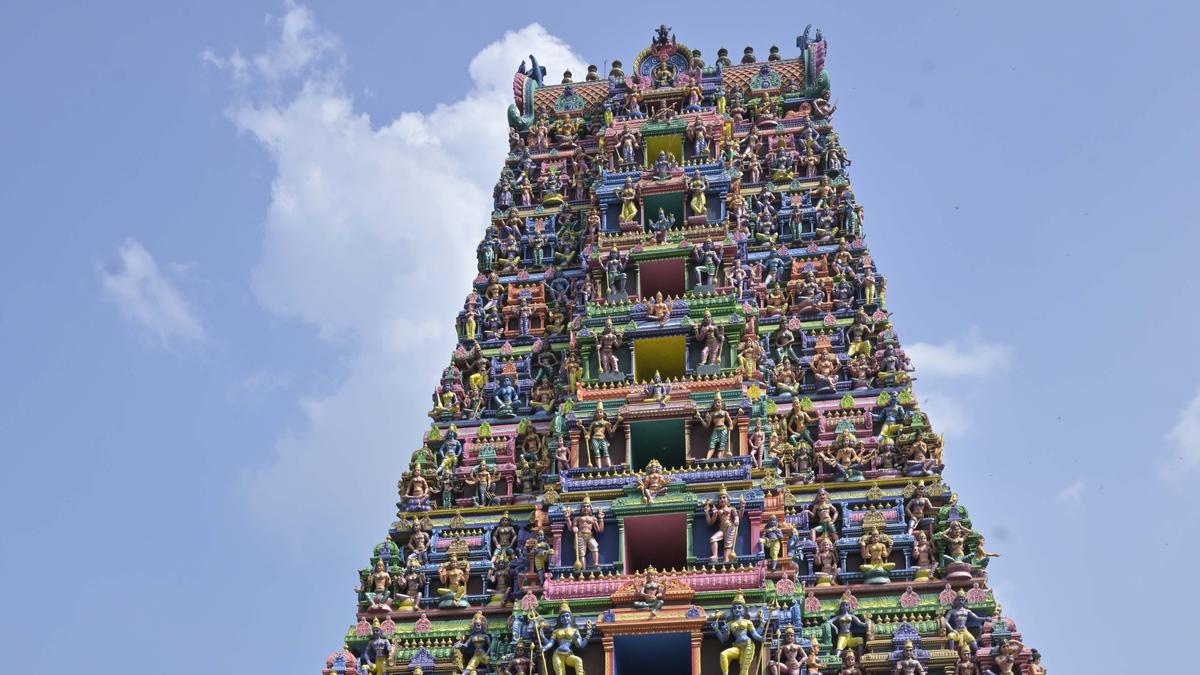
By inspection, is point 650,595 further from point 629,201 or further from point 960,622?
point 629,201

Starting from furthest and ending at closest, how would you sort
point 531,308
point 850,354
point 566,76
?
point 566,76 < point 531,308 < point 850,354

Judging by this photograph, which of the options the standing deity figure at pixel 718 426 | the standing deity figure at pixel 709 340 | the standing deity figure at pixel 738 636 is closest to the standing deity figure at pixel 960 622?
the standing deity figure at pixel 738 636

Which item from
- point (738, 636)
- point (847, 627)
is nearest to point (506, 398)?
point (738, 636)

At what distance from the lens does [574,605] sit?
29.8 meters

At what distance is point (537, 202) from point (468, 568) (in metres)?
12.5

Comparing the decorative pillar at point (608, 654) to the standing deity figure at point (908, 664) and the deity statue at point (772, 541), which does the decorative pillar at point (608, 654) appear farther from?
the standing deity figure at point (908, 664)

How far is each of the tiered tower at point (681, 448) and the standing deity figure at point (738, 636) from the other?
1.4 inches

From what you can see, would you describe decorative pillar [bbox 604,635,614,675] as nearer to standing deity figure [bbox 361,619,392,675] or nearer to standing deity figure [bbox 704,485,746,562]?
standing deity figure [bbox 704,485,746,562]

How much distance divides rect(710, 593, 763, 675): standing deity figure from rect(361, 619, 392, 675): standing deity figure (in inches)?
241

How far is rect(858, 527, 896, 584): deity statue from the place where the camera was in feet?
99.4

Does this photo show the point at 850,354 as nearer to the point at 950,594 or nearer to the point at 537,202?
the point at 950,594

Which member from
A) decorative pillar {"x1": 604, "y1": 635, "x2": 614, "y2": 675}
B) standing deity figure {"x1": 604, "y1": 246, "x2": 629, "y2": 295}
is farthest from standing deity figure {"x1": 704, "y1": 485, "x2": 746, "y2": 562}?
standing deity figure {"x1": 604, "y1": 246, "x2": 629, "y2": 295}

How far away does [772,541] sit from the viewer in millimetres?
30484

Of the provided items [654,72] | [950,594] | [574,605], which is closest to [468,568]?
[574,605]
